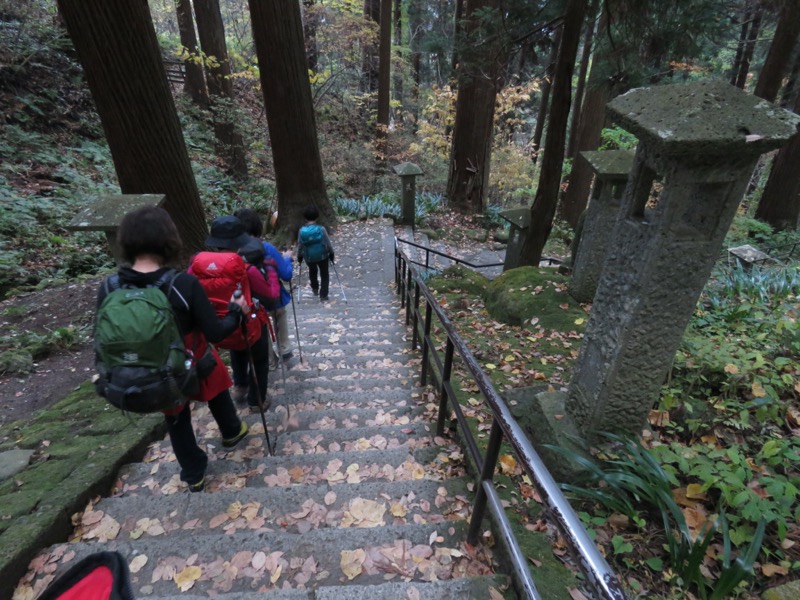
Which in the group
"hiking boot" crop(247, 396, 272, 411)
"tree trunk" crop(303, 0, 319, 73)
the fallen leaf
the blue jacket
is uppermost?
"tree trunk" crop(303, 0, 319, 73)

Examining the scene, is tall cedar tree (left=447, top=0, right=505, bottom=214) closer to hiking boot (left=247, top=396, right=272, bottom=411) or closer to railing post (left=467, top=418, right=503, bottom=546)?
hiking boot (left=247, top=396, right=272, bottom=411)

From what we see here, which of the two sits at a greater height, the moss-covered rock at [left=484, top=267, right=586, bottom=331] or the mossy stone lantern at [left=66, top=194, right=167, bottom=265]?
the mossy stone lantern at [left=66, top=194, right=167, bottom=265]

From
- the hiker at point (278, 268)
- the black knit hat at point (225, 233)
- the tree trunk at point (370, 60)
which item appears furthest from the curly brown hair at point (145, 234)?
the tree trunk at point (370, 60)

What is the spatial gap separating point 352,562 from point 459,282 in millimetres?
6533

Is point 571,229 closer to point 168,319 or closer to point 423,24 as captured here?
point 168,319

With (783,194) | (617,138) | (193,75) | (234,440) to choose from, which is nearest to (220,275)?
(234,440)

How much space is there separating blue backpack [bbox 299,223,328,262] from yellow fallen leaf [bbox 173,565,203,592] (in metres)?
5.39

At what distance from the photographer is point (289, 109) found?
10.2 m

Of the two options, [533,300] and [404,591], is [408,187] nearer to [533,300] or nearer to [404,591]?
[533,300]

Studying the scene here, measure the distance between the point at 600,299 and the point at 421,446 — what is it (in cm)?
169

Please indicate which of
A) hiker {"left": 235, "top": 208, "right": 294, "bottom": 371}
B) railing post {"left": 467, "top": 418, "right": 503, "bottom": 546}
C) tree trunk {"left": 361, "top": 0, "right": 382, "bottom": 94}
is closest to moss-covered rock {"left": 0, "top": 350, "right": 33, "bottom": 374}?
hiker {"left": 235, "top": 208, "right": 294, "bottom": 371}

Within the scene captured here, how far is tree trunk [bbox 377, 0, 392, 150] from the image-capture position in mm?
14555

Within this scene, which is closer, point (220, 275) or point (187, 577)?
point (187, 577)

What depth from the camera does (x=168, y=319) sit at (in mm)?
2074
